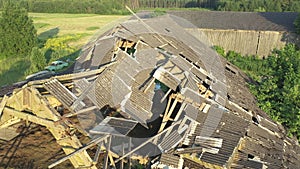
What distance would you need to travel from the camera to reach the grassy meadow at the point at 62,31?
90.1ft

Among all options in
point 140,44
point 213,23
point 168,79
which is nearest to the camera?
point 168,79

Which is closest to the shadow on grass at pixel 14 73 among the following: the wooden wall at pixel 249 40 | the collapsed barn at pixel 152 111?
the collapsed barn at pixel 152 111

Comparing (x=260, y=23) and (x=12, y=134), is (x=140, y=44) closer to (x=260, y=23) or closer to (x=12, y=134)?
(x=12, y=134)

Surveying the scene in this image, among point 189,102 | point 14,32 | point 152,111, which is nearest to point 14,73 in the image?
point 14,32

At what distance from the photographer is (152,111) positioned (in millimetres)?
14961

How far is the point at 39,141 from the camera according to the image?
15.1 m

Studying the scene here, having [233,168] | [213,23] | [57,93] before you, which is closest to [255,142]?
[233,168]

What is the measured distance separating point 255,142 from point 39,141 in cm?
953

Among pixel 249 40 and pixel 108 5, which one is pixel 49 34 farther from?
pixel 249 40

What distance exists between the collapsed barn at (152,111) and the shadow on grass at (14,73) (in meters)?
9.27

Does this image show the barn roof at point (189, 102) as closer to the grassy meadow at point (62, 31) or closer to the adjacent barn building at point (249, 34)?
the grassy meadow at point (62, 31)

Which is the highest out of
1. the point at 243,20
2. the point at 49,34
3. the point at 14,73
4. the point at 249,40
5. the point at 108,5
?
the point at 243,20

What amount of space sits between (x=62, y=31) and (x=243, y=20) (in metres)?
27.6

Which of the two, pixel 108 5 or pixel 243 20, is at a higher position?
pixel 243 20
